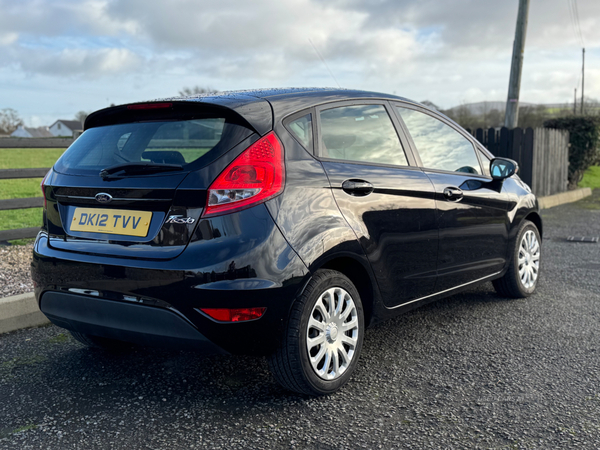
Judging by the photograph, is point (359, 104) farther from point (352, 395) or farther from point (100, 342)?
point (100, 342)

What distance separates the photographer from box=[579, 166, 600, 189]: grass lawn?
18266 mm

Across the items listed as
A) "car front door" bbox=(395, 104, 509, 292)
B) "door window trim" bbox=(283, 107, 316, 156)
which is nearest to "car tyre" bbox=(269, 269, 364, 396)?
"door window trim" bbox=(283, 107, 316, 156)

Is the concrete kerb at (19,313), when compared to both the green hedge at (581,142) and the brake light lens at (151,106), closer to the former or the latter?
the brake light lens at (151,106)

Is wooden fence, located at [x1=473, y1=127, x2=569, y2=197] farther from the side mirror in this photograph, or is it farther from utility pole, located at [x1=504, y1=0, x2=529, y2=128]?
the side mirror

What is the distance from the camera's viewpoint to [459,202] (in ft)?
14.0

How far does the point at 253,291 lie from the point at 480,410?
132cm

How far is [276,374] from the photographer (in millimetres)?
3137

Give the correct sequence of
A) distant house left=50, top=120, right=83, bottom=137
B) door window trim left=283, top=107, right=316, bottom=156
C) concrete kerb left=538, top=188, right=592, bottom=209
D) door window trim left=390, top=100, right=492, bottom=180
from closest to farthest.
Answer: door window trim left=283, top=107, right=316, bottom=156, door window trim left=390, top=100, right=492, bottom=180, concrete kerb left=538, top=188, right=592, bottom=209, distant house left=50, top=120, right=83, bottom=137

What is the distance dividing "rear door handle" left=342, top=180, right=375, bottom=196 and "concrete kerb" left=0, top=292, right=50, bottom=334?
109 inches

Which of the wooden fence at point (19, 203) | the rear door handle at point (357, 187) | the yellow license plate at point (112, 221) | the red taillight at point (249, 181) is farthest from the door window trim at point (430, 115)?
the wooden fence at point (19, 203)

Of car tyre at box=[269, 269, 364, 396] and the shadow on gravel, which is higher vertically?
car tyre at box=[269, 269, 364, 396]

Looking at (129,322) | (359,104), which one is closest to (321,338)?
(129,322)

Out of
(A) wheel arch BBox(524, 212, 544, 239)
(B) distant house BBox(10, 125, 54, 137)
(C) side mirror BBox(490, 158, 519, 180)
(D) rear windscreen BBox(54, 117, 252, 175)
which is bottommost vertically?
(A) wheel arch BBox(524, 212, 544, 239)

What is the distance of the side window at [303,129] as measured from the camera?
321 centimetres
